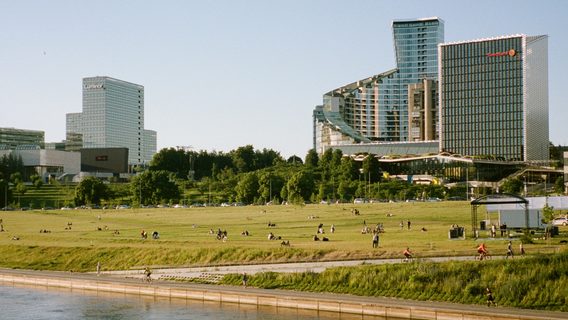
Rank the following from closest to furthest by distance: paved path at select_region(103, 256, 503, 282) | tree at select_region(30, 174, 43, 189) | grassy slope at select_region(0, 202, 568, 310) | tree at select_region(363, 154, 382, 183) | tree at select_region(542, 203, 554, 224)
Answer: grassy slope at select_region(0, 202, 568, 310) → paved path at select_region(103, 256, 503, 282) → tree at select_region(542, 203, 554, 224) → tree at select_region(363, 154, 382, 183) → tree at select_region(30, 174, 43, 189)

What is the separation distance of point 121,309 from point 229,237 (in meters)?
27.3

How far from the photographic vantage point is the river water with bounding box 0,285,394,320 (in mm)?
42938

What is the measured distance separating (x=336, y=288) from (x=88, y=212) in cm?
Answer: 8688

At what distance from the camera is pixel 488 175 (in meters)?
180

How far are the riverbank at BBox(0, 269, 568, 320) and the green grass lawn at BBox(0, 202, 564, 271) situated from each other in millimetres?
6544

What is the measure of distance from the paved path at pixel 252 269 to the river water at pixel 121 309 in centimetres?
549

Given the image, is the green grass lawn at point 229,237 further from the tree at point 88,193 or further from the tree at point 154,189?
the tree at point 88,193

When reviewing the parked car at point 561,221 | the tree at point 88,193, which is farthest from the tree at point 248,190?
the parked car at point 561,221

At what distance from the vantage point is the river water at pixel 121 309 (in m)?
42.9

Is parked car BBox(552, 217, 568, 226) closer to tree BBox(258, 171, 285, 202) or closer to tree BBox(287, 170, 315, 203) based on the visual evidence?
tree BBox(287, 170, 315, 203)

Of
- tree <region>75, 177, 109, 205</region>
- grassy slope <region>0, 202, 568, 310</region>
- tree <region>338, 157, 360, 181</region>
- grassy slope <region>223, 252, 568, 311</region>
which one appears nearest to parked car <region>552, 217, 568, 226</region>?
grassy slope <region>0, 202, 568, 310</region>

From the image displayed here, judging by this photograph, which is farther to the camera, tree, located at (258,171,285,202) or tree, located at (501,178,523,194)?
tree, located at (501,178,523,194)

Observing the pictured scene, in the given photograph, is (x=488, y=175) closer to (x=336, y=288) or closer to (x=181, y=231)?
(x=181, y=231)

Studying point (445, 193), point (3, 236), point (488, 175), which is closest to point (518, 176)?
point (488, 175)
